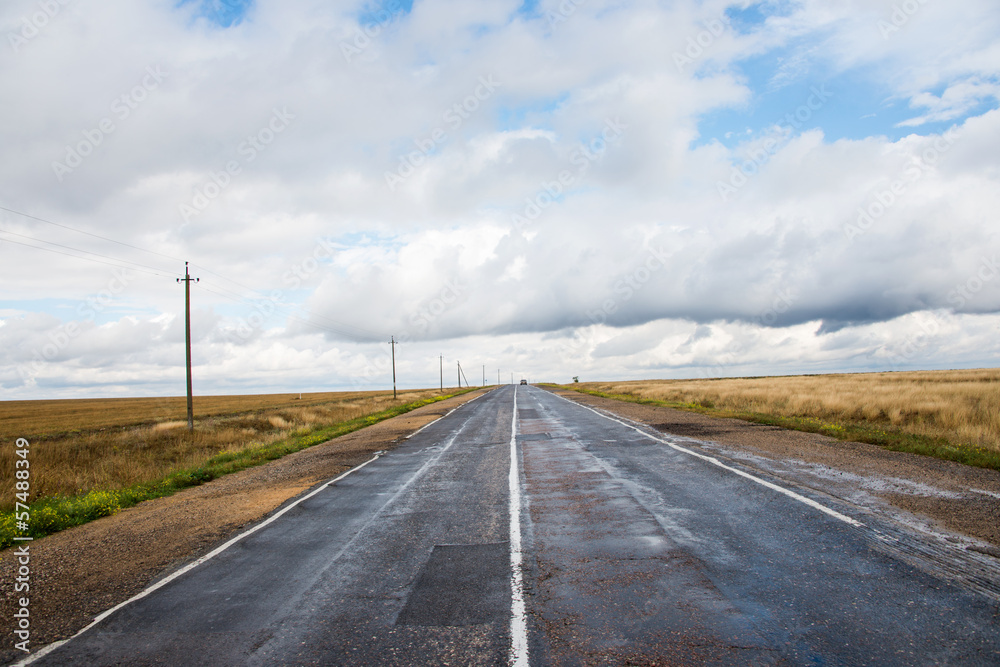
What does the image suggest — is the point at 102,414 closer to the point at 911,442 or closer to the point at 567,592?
the point at 567,592

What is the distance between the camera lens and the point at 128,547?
733 centimetres

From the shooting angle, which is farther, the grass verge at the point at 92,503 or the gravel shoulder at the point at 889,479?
the grass verge at the point at 92,503

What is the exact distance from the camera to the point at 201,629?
4.64 m


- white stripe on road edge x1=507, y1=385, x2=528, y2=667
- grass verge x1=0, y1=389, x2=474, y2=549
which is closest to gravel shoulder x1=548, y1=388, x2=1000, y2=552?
white stripe on road edge x1=507, y1=385, x2=528, y2=667

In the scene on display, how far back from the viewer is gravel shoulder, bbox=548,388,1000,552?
6422 millimetres

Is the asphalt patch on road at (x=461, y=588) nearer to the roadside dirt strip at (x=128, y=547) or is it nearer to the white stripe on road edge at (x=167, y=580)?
the white stripe on road edge at (x=167, y=580)

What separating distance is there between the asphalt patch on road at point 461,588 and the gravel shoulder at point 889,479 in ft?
16.0

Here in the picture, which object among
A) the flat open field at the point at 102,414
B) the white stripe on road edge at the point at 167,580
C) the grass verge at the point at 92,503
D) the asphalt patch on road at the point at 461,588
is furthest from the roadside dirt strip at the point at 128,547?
the flat open field at the point at 102,414

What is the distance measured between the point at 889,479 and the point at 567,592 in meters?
7.20

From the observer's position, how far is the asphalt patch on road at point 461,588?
4.54 meters

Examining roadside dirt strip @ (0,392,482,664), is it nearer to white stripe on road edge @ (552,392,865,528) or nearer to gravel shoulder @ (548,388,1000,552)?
white stripe on road edge @ (552,392,865,528)

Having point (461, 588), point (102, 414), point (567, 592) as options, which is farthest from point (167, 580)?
point (102, 414)

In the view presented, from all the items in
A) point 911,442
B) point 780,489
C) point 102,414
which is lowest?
point 102,414

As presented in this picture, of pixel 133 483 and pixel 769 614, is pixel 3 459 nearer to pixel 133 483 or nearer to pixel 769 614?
pixel 133 483
